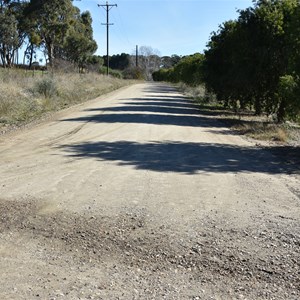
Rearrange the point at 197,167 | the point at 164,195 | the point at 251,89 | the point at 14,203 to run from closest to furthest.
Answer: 1. the point at 14,203
2. the point at 164,195
3. the point at 197,167
4. the point at 251,89

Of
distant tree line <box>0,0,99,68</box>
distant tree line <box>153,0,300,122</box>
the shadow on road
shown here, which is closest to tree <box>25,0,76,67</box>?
distant tree line <box>0,0,99,68</box>

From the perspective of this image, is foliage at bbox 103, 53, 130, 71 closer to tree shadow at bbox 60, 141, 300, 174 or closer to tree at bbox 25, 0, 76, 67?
tree at bbox 25, 0, 76, 67

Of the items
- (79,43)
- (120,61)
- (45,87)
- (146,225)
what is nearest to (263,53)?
(45,87)

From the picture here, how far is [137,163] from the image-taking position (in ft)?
32.6

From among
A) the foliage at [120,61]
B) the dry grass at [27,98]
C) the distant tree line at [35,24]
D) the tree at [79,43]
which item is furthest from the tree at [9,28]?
the foliage at [120,61]

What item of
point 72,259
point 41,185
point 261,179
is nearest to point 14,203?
point 41,185

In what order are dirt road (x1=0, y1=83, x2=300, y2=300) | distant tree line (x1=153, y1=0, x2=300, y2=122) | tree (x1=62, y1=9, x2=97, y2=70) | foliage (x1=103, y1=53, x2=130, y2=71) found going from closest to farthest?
dirt road (x1=0, y1=83, x2=300, y2=300), distant tree line (x1=153, y1=0, x2=300, y2=122), tree (x1=62, y1=9, x2=97, y2=70), foliage (x1=103, y1=53, x2=130, y2=71)

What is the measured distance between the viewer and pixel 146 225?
19.3 feet

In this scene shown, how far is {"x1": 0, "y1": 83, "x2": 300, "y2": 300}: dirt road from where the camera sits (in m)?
4.32

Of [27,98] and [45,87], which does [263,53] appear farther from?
[45,87]

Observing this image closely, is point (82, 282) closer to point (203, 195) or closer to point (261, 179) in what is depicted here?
point (203, 195)

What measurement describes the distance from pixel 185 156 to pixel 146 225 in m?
5.34

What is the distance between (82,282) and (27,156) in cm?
661

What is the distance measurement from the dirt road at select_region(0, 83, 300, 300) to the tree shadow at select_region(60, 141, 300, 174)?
0.05 meters
